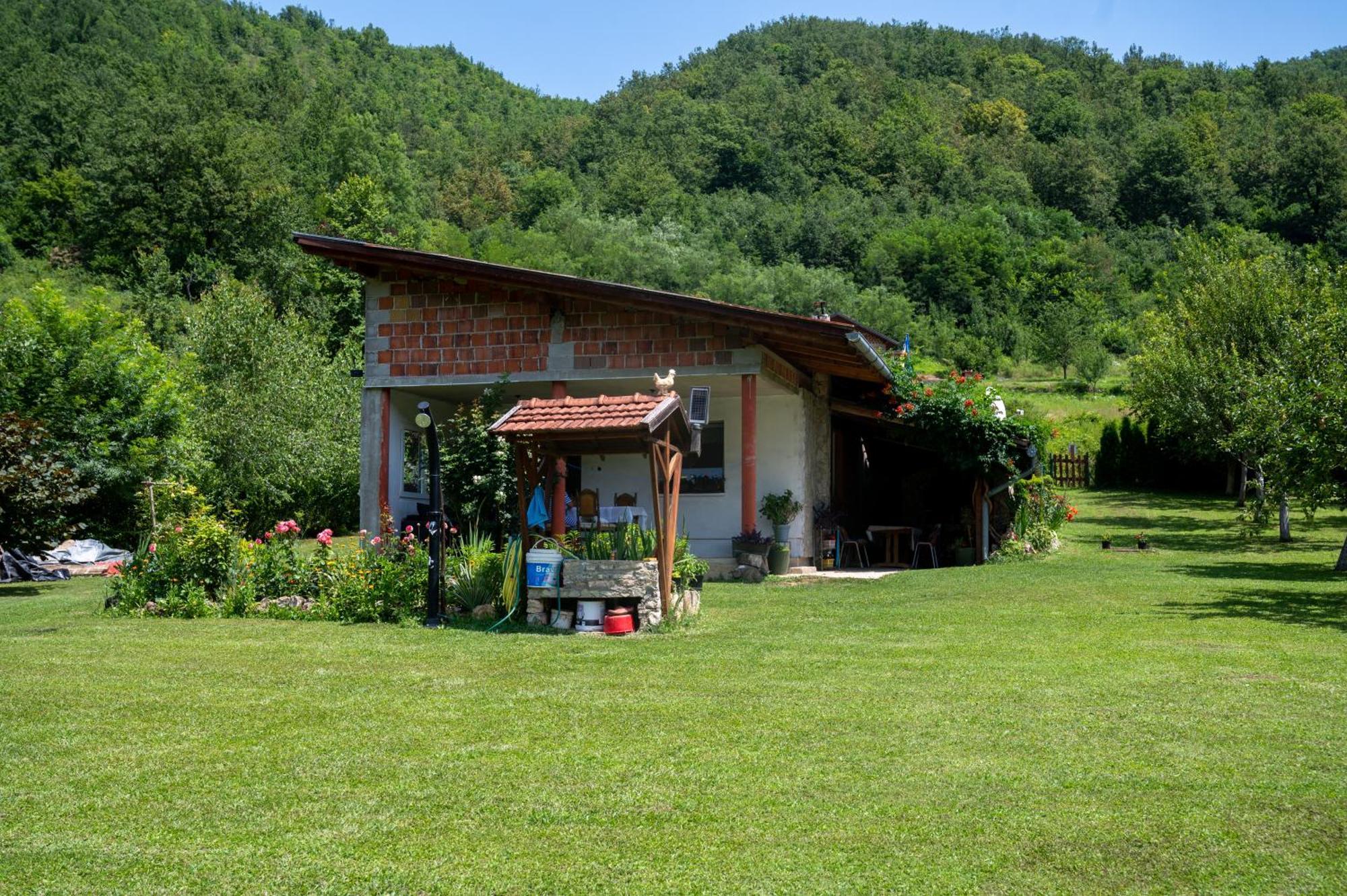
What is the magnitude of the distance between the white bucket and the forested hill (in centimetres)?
3375

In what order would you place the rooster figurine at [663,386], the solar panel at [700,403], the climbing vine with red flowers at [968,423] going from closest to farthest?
the rooster figurine at [663,386] → the solar panel at [700,403] → the climbing vine with red flowers at [968,423]

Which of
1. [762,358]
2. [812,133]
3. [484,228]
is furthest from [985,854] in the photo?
[812,133]

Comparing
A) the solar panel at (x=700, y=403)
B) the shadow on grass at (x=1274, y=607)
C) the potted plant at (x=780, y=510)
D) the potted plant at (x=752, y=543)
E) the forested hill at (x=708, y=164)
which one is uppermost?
the forested hill at (x=708, y=164)

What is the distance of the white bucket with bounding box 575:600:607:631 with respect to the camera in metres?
10.6

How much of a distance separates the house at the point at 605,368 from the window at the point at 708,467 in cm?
2

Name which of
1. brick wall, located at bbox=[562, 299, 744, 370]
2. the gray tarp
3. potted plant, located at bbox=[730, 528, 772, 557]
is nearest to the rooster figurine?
brick wall, located at bbox=[562, 299, 744, 370]

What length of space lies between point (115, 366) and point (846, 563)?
13.9 m

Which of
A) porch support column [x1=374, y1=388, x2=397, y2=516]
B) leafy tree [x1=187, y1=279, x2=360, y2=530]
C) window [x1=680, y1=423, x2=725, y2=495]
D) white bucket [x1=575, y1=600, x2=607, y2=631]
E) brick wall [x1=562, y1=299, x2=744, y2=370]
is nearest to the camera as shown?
white bucket [x1=575, y1=600, x2=607, y2=631]

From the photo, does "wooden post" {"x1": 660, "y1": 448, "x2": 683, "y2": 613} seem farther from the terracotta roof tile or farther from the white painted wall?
the white painted wall

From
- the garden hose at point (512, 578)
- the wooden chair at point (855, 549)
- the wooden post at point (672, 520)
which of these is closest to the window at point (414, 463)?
the wooden chair at point (855, 549)

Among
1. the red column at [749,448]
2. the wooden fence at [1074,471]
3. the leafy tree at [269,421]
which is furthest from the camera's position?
the wooden fence at [1074,471]

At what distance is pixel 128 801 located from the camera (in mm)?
5141

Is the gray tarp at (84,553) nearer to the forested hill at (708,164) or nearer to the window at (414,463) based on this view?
the window at (414,463)

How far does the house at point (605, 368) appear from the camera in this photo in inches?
638
